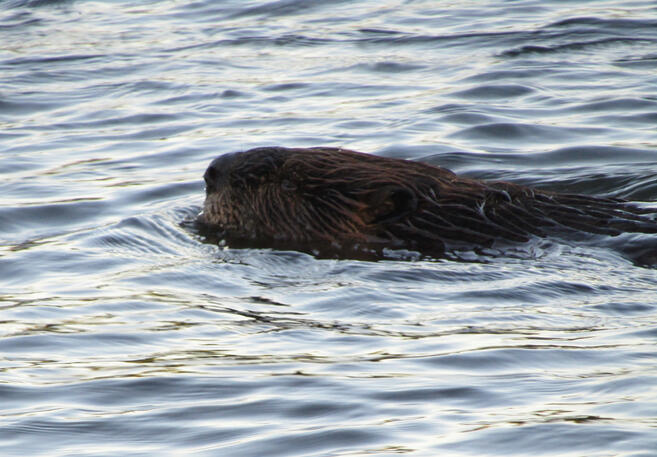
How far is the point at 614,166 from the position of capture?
348 inches

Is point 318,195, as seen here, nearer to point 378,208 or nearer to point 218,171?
point 378,208

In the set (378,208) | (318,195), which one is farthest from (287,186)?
(378,208)

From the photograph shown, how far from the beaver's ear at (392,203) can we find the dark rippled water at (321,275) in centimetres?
47

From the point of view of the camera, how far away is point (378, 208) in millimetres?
7105

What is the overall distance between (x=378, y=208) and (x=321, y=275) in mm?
735

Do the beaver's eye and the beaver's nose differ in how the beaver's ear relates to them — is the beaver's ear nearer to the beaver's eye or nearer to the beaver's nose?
the beaver's eye

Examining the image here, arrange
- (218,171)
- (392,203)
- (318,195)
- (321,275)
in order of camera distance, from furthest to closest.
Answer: (218,171) < (318,195) < (392,203) < (321,275)

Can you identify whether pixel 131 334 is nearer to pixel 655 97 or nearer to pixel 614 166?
pixel 614 166

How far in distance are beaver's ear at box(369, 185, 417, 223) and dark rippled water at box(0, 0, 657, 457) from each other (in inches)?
18.6

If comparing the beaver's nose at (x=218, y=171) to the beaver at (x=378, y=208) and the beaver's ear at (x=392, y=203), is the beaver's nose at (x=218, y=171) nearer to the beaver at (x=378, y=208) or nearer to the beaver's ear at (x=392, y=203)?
the beaver at (x=378, y=208)

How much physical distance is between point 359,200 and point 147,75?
690 centimetres

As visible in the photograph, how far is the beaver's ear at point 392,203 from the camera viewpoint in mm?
7023

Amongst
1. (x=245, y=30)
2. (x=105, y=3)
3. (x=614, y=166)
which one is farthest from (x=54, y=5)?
(x=614, y=166)

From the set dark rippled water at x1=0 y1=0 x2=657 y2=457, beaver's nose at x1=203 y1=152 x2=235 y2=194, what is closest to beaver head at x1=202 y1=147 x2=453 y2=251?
beaver's nose at x1=203 y1=152 x2=235 y2=194
